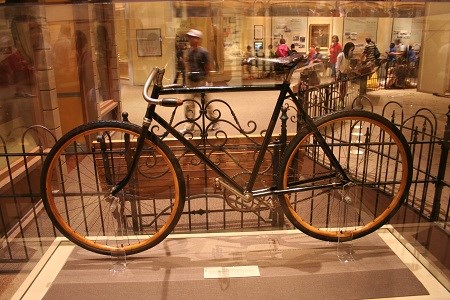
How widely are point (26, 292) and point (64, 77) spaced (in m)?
3.13

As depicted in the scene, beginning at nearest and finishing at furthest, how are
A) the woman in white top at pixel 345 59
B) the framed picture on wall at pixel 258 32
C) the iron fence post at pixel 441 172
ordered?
1. the framed picture on wall at pixel 258 32
2. the iron fence post at pixel 441 172
3. the woman in white top at pixel 345 59

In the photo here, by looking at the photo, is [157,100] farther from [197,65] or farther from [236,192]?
[197,65]

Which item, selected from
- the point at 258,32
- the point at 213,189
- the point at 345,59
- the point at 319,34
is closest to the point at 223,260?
the point at 213,189

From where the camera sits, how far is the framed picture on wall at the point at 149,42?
2.50 m

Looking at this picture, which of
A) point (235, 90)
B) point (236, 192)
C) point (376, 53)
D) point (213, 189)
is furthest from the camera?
point (213, 189)

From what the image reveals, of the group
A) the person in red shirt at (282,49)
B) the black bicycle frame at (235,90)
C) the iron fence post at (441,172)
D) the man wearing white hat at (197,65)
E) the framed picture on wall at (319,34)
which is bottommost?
the iron fence post at (441,172)

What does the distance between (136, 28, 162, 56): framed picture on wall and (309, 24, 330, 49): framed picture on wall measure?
103cm

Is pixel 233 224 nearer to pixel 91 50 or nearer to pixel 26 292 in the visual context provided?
pixel 26 292

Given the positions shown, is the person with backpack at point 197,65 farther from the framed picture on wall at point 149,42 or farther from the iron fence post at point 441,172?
the iron fence post at point 441,172

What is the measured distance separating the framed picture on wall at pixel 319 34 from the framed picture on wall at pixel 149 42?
3.39ft

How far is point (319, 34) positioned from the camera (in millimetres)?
2502

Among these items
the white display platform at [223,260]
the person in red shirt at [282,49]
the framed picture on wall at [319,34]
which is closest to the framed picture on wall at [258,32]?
the person in red shirt at [282,49]

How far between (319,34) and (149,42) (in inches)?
46.2

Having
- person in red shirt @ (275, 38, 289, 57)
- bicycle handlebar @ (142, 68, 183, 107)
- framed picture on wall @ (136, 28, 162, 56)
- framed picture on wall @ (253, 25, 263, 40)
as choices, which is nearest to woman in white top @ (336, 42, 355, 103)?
person in red shirt @ (275, 38, 289, 57)
